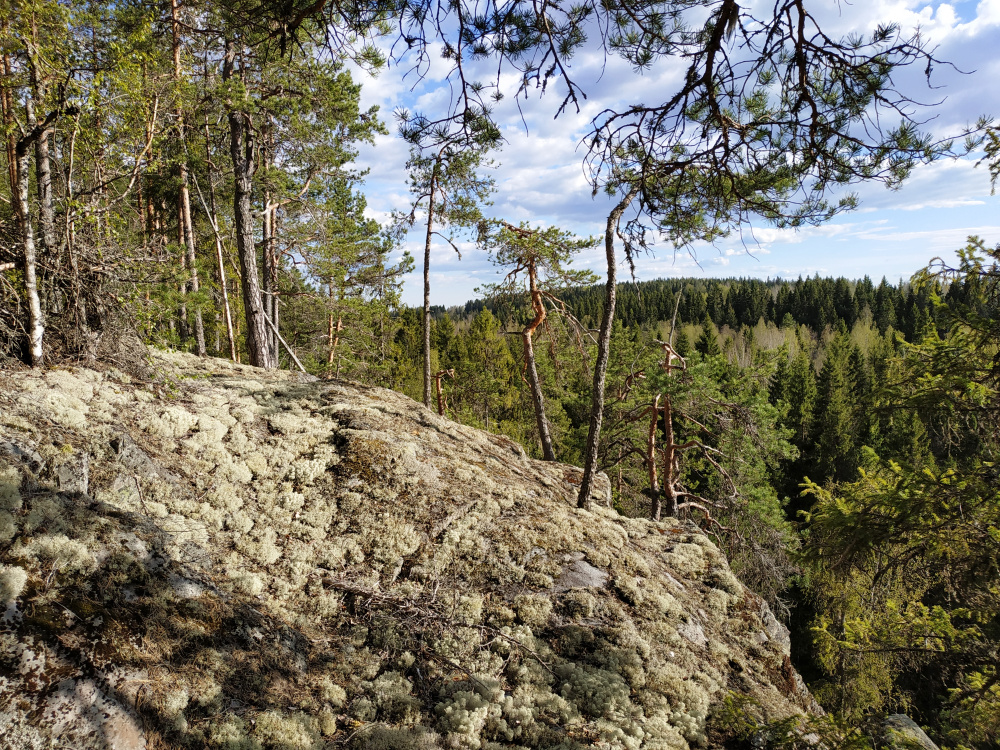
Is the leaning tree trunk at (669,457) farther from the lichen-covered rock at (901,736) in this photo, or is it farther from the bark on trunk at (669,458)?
the lichen-covered rock at (901,736)

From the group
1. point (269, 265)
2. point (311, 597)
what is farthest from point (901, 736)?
point (269, 265)

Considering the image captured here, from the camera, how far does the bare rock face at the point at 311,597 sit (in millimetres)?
3240

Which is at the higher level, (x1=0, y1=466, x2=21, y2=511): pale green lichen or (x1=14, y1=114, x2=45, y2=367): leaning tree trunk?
(x1=14, y1=114, x2=45, y2=367): leaning tree trunk

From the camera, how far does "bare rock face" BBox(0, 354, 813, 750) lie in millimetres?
3240

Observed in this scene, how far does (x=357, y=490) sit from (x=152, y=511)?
211 cm

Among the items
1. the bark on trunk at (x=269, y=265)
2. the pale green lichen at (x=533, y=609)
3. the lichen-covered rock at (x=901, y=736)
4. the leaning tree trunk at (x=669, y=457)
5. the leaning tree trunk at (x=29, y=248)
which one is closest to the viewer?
the lichen-covered rock at (x=901, y=736)

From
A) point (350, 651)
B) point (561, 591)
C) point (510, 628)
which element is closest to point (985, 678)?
point (561, 591)

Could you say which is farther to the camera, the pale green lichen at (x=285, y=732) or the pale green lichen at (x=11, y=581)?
the pale green lichen at (x=285, y=732)

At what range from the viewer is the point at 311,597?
187 inches

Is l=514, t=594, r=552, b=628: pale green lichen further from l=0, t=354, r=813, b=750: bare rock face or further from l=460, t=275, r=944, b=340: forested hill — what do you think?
l=460, t=275, r=944, b=340: forested hill

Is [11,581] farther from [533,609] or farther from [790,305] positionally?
[790,305]

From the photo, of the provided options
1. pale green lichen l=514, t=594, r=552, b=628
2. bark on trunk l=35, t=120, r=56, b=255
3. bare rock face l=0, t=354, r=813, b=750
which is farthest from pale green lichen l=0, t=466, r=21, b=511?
pale green lichen l=514, t=594, r=552, b=628

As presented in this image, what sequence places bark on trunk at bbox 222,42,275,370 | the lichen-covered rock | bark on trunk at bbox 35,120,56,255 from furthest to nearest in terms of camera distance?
1. bark on trunk at bbox 222,42,275,370
2. bark on trunk at bbox 35,120,56,255
3. the lichen-covered rock

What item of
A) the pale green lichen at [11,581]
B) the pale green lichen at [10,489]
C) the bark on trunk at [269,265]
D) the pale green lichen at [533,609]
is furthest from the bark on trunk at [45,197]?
the bark on trunk at [269,265]
